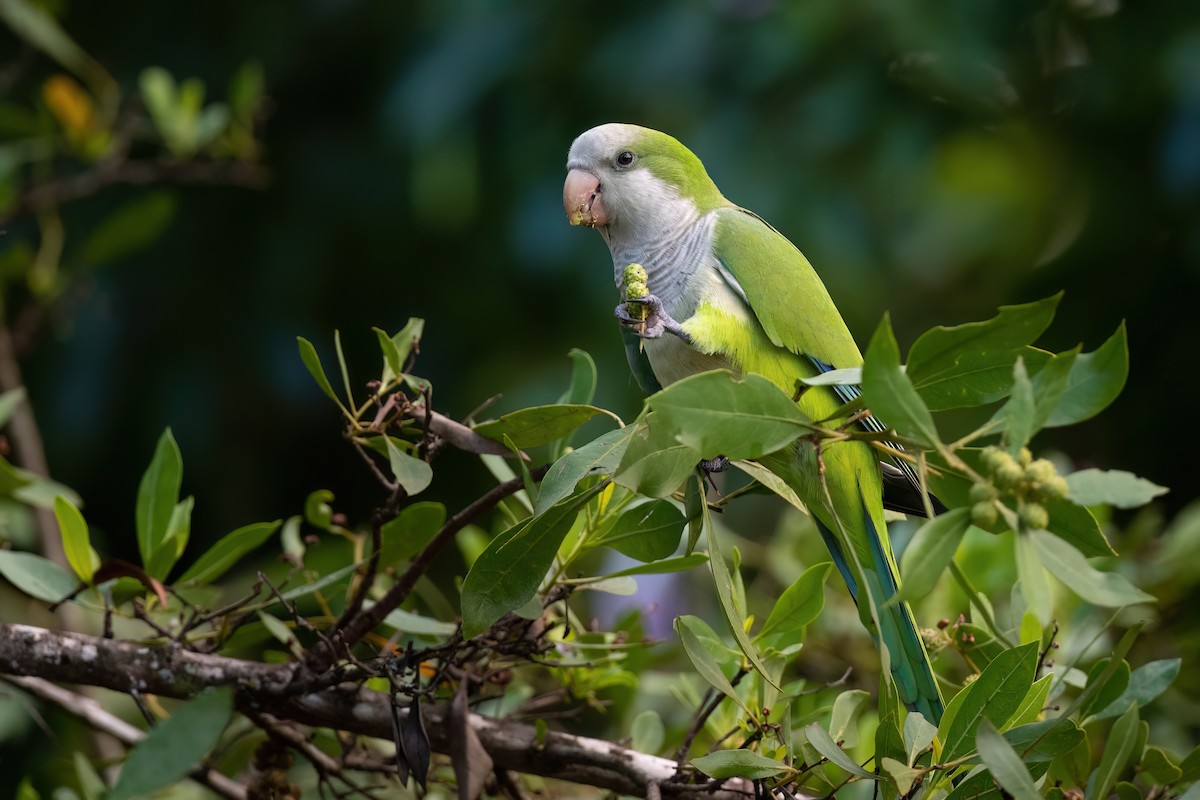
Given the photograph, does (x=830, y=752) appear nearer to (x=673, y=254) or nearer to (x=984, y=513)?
(x=984, y=513)

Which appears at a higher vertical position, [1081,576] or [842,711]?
[1081,576]

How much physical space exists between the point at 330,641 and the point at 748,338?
1.73ft

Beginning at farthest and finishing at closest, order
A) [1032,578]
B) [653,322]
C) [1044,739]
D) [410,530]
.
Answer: [653,322] → [410,530] → [1044,739] → [1032,578]

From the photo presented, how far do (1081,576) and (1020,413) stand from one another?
0.09 meters

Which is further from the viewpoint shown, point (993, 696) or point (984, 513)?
point (993, 696)

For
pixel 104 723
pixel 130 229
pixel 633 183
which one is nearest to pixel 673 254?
pixel 633 183

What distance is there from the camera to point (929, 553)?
0.59 meters

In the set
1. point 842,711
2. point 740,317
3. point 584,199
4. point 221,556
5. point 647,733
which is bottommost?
point 647,733

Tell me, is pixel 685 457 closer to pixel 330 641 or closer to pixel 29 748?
pixel 330 641

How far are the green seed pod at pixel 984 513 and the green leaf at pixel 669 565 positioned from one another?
1.19ft

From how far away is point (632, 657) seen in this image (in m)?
1.16

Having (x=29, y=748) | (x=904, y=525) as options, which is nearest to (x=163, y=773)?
(x=904, y=525)

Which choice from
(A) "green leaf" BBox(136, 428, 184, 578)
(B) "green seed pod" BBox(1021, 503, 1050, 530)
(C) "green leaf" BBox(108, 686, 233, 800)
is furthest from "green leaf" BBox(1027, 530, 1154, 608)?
(A) "green leaf" BBox(136, 428, 184, 578)

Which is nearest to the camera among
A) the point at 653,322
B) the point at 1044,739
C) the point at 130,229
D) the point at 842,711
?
the point at 1044,739
